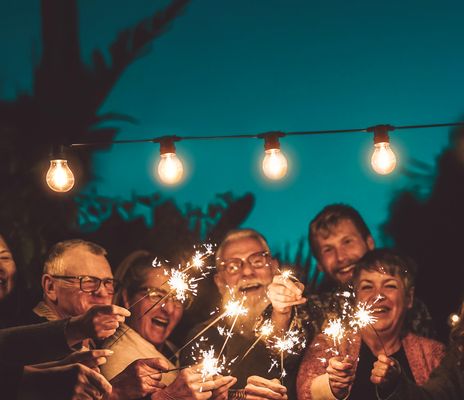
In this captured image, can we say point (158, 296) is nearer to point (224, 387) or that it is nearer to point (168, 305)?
point (168, 305)

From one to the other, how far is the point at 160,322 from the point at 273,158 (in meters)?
1.47

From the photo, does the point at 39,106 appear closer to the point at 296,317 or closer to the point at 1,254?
the point at 1,254

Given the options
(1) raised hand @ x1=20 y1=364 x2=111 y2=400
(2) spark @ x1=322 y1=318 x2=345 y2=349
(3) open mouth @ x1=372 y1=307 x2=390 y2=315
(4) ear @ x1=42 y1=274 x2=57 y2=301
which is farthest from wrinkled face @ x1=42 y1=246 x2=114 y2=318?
(3) open mouth @ x1=372 y1=307 x2=390 y2=315

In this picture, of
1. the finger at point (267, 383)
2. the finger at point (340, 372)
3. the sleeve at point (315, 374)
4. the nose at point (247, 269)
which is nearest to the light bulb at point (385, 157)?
the nose at point (247, 269)

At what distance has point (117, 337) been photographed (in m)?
5.72

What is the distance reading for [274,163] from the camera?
593 centimetres

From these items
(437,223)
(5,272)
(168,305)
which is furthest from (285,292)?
(437,223)

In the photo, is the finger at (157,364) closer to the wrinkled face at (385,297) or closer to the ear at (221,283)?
the ear at (221,283)

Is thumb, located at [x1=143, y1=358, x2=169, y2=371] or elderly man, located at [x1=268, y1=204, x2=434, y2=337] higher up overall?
elderly man, located at [x1=268, y1=204, x2=434, y2=337]

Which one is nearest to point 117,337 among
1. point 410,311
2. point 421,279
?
point 410,311

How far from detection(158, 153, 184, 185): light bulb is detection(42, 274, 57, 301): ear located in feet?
3.76

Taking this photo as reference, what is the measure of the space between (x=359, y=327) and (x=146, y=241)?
3.15 meters

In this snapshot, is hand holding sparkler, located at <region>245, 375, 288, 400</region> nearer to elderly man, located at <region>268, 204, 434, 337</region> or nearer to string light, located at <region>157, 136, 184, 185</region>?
elderly man, located at <region>268, 204, 434, 337</region>

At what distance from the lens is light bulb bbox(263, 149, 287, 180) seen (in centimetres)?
593
